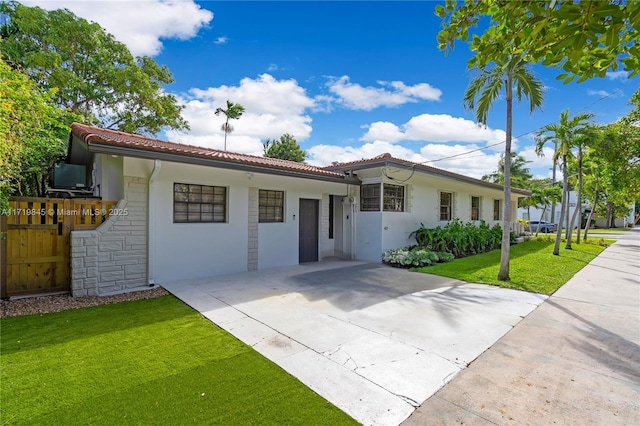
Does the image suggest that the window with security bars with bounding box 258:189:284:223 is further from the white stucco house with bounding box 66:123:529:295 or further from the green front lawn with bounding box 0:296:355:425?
the green front lawn with bounding box 0:296:355:425

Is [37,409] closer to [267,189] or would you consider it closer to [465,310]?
[465,310]

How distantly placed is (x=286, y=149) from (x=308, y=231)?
82.7 ft

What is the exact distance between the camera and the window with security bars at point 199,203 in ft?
25.2

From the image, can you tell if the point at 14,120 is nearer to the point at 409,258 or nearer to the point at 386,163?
the point at 386,163

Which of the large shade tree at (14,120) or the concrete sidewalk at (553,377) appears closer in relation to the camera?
the concrete sidewalk at (553,377)

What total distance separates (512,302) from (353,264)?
5.08m

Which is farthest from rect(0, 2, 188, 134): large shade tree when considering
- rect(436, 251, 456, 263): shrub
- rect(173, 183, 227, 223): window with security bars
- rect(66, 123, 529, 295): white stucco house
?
rect(436, 251, 456, 263): shrub

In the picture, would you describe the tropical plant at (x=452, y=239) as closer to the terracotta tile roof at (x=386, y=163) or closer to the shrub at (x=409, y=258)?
the shrub at (x=409, y=258)

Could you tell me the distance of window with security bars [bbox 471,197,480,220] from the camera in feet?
55.1

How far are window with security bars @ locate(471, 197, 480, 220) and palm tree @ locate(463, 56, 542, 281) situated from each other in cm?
863

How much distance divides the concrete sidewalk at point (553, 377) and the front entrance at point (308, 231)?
6865mm

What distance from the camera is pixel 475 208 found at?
1706 cm

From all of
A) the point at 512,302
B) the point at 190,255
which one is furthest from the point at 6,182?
the point at 512,302

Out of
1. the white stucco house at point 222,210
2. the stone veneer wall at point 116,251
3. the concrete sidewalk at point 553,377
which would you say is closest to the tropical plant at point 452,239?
the white stucco house at point 222,210
